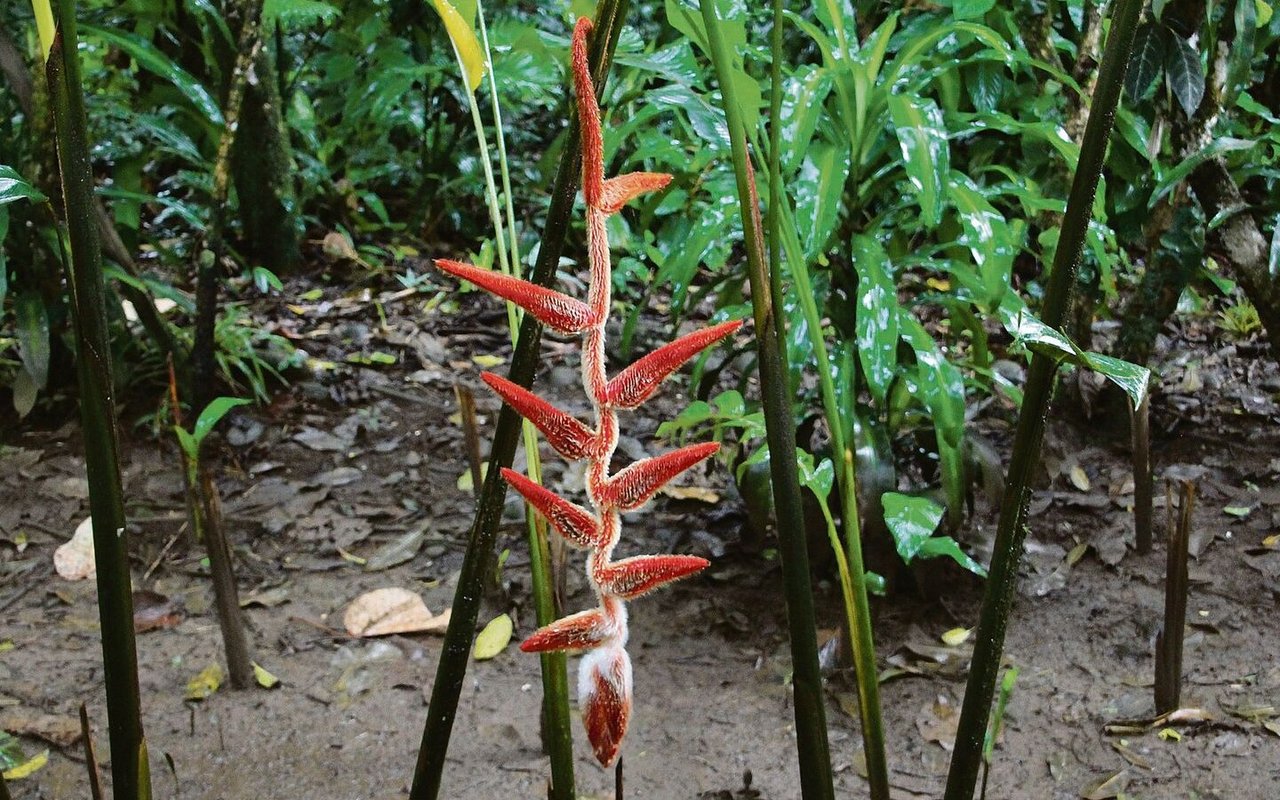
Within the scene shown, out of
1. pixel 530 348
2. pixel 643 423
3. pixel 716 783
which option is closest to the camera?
pixel 530 348

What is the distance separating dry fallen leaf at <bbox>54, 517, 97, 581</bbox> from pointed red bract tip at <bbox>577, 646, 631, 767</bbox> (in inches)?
61.6

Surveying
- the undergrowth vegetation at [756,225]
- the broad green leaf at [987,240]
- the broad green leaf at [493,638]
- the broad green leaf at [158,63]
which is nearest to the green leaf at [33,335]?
the undergrowth vegetation at [756,225]

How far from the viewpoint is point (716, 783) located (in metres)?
1.32

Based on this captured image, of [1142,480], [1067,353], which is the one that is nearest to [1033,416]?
[1067,353]

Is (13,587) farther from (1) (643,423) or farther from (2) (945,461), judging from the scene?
(2) (945,461)

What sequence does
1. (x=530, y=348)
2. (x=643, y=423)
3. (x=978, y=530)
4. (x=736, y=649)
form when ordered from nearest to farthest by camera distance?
(x=530, y=348), (x=736, y=649), (x=978, y=530), (x=643, y=423)

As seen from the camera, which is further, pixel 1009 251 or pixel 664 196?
pixel 664 196

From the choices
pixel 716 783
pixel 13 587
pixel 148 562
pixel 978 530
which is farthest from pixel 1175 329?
pixel 13 587

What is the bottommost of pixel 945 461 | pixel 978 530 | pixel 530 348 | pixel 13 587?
pixel 13 587

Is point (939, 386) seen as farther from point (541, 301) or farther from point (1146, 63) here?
point (541, 301)

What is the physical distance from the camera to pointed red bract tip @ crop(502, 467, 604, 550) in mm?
436

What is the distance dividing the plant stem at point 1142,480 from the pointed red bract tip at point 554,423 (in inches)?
53.8

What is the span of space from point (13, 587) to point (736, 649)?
3.89 ft

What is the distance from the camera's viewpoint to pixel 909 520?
51.4 inches
